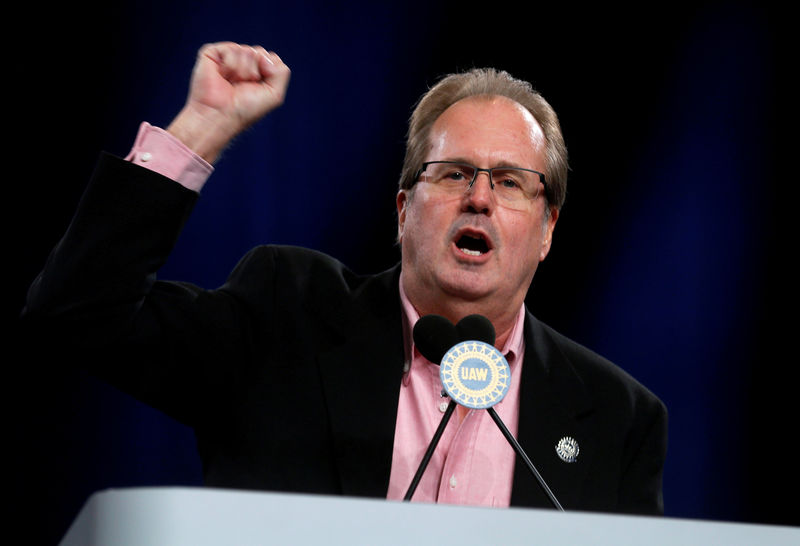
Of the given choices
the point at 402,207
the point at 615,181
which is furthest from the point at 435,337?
the point at 615,181

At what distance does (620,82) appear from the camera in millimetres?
2254

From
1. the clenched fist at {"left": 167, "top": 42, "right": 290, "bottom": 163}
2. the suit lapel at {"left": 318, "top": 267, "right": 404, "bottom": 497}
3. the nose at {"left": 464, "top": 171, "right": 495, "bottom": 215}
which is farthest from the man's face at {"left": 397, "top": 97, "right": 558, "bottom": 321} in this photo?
the clenched fist at {"left": 167, "top": 42, "right": 290, "bottom": 163}

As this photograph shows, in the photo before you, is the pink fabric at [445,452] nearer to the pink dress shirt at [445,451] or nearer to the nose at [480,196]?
the pink dress shirt at [445,451]

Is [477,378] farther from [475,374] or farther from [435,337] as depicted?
[435,337]

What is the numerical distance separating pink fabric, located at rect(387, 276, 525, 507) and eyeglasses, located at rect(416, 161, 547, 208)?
343 millimetres

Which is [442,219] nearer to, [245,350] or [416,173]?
[416,173]

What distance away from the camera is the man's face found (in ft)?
5.20

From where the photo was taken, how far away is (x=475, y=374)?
1.03 metres

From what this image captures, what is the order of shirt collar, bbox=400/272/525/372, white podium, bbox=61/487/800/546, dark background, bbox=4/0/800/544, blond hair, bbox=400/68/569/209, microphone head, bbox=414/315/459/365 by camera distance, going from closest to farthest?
white podium, bbox=61/487/800/546, microphone head, bbox=414/315/459/365, shirt collar, bbox=400/272/525/372, blond hair, bbox=400/68/569/209, dark background, bbox=4/0/800/544

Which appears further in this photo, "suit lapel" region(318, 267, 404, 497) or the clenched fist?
"suit lapel" region(318, 267, 404, 497)

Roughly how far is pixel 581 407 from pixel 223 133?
78 centimetres

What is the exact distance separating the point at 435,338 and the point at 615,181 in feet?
4.24

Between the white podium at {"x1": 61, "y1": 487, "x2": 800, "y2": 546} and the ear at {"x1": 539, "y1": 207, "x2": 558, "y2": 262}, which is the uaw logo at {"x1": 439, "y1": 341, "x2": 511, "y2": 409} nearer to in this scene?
the white podium at {"x1": 61, "y1": 487, "x2": 800, "y2": 546}

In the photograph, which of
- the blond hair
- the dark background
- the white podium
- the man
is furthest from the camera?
the dark background
